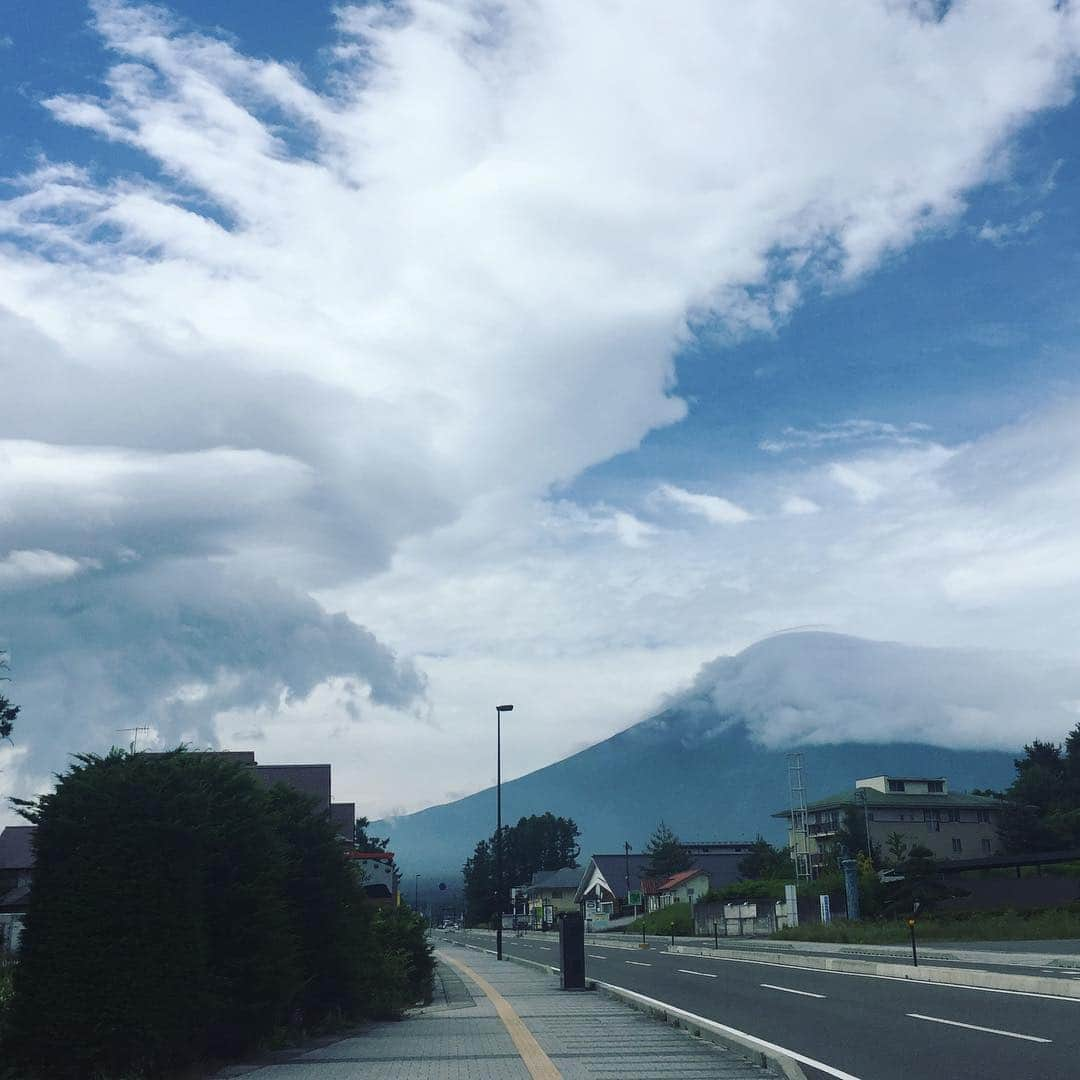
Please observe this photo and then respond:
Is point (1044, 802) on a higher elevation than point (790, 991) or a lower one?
higher

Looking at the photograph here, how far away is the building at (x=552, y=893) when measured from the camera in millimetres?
129625

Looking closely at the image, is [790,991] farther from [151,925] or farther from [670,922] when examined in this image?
[670,922]

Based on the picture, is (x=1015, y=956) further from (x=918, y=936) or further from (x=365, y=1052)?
(x=365, y=1052)

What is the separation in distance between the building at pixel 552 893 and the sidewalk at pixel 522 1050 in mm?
112983

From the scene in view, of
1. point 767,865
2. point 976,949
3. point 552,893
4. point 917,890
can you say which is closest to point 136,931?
point 976,949

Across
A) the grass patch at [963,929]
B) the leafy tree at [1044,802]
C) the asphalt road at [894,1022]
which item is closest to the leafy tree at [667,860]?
the leafy tree at [1044,802]

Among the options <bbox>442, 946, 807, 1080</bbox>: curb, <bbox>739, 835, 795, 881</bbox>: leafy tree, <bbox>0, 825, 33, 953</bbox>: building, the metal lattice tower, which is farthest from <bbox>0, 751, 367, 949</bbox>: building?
<bbox>739, 835, 795, 881</bbox>: leafy tree

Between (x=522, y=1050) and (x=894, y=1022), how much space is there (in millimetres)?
6482

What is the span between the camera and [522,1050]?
519 inches

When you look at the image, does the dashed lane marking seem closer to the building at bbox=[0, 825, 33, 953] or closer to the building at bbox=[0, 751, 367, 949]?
the building at bbox=[0, 751, 367, 949]

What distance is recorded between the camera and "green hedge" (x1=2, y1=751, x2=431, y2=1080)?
10.4m

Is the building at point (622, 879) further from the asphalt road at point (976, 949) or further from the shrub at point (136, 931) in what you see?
the shrub at point (136, 931)

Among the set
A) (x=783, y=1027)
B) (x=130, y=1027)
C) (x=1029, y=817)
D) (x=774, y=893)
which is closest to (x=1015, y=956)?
(x=783, y=1027)

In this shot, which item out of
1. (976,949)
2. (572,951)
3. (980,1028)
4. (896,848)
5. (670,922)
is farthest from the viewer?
(670,922)
